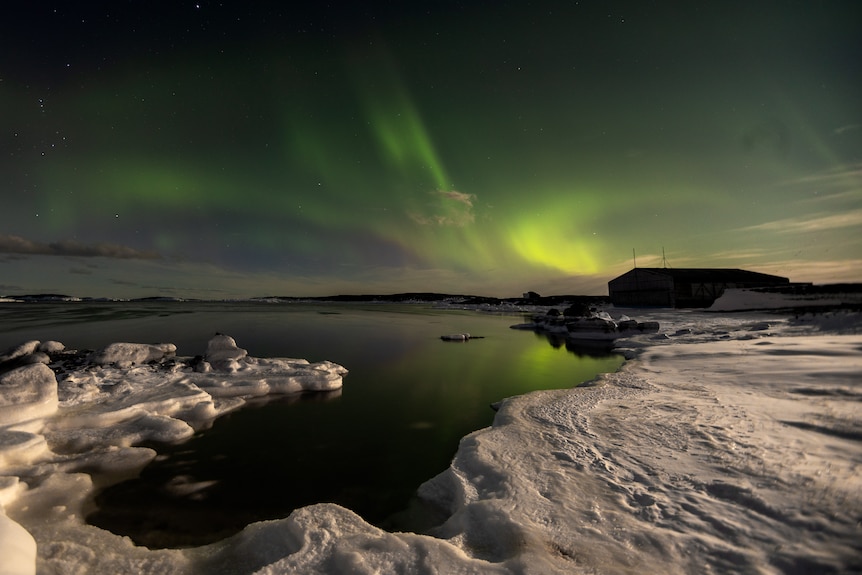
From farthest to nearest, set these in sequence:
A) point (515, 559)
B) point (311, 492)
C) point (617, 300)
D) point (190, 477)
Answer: point (617, 300), point (190, 477), point (311, 492), point (515, 559)

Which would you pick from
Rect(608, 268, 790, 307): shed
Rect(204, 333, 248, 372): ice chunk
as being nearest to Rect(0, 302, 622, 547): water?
Rect(204, 333, 248, 372): ice chunk

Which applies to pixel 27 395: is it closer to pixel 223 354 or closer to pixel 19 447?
pixel 19 447

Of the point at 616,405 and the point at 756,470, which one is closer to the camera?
the point at 756,470

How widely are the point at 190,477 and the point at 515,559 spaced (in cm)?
577

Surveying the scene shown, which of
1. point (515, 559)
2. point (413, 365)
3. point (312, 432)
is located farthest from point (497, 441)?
point (413, 365)

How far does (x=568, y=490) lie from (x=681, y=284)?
48.6m

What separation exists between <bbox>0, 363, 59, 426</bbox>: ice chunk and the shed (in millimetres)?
52139

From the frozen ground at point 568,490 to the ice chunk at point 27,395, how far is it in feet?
0.12

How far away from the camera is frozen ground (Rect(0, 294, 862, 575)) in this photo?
3584 mm

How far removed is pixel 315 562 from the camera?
372 cm

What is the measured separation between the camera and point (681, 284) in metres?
44.1

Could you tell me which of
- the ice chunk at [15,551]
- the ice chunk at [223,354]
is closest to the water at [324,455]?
the ice chunk at [15,551]

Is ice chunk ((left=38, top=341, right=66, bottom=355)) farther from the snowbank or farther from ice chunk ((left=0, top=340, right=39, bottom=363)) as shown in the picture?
ice chunk ((left=0, top=340, right=39, bottom=363))

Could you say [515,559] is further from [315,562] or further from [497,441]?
[497,441]
